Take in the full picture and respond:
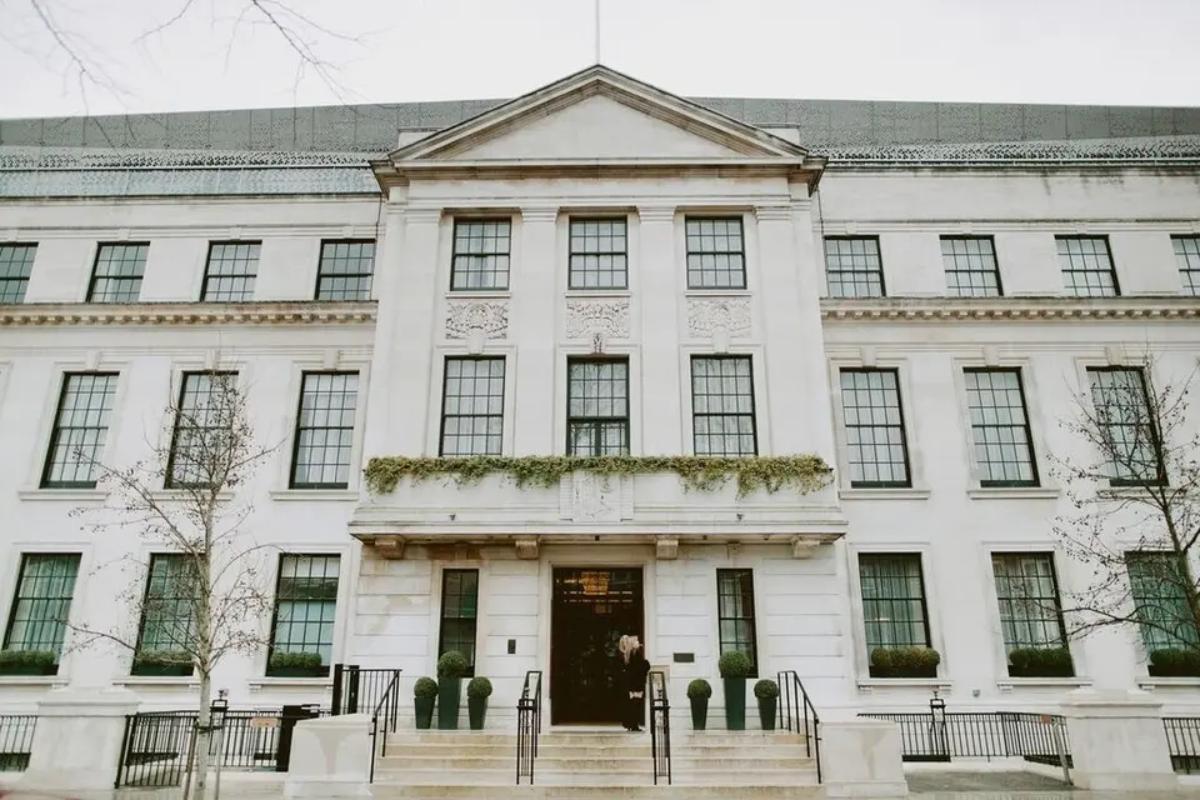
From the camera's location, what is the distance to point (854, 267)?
2194 centimetres

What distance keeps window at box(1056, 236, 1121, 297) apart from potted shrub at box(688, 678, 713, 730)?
14.9m

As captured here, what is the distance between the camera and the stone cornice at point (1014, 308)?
20672mm

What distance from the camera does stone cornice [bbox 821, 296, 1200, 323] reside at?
67.8 feet

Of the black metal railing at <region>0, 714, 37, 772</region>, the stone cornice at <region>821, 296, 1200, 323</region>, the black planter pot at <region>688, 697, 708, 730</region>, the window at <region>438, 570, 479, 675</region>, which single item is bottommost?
the black metal railing at <region>0, 714, 37, 772</region>

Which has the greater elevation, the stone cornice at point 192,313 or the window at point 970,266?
the window at point 970,266

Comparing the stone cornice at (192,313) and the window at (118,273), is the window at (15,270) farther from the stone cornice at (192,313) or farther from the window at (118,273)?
the window at (118,273)

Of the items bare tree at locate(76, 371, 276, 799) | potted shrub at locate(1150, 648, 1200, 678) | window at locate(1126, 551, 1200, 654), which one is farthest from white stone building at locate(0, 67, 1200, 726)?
window at locate(1126, 551, 1200, 654)

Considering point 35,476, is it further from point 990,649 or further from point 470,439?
point 990,649

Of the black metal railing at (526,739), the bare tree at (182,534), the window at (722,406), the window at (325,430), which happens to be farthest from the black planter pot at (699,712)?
the window at (325,430)

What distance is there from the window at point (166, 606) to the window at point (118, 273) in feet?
24.9

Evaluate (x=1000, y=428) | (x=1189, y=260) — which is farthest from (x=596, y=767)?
(x=1189, y=260)

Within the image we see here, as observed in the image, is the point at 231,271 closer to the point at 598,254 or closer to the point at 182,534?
the point at 182,534

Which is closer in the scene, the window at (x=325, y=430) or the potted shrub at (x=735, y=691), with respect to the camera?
the potted shrub at (x=735, y=691)

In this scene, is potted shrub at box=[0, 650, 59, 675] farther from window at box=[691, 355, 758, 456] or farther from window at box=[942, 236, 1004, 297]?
window at box=[942, 236, 1004, 297]
